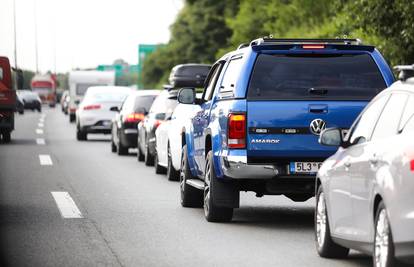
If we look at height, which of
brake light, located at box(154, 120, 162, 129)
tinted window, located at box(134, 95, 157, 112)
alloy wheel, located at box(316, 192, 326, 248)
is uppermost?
alloy wheel, located at box(316, 192, 326, 248)

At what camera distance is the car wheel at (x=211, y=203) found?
13.6 meters

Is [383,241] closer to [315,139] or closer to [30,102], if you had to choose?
[315,139]

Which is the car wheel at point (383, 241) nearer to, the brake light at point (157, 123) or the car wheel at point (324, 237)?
the car wheel at point (324, 237)

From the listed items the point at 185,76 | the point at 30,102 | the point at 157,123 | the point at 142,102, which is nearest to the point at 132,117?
the point at 142,102

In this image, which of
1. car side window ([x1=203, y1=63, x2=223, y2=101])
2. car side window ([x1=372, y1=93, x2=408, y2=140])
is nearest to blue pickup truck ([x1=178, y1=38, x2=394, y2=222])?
car side window ([x1=203, y1=63, x2=223, y2=101])

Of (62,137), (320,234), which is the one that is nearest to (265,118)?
(320,234)

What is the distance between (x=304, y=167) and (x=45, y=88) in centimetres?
11131

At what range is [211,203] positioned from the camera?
13750mm

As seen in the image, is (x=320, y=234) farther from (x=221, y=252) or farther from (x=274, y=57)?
(x=274, y=57)

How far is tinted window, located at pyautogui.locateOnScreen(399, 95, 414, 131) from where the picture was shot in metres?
8.94

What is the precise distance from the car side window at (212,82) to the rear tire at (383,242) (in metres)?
6.08

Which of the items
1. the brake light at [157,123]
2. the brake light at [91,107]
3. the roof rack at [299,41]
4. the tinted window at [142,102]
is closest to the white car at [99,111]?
the brake light at [91,107]

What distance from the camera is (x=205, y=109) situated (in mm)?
14742

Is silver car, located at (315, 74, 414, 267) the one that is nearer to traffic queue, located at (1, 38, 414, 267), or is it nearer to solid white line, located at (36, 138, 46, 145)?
traffic queue, located at (1, 38, 414, 267)
